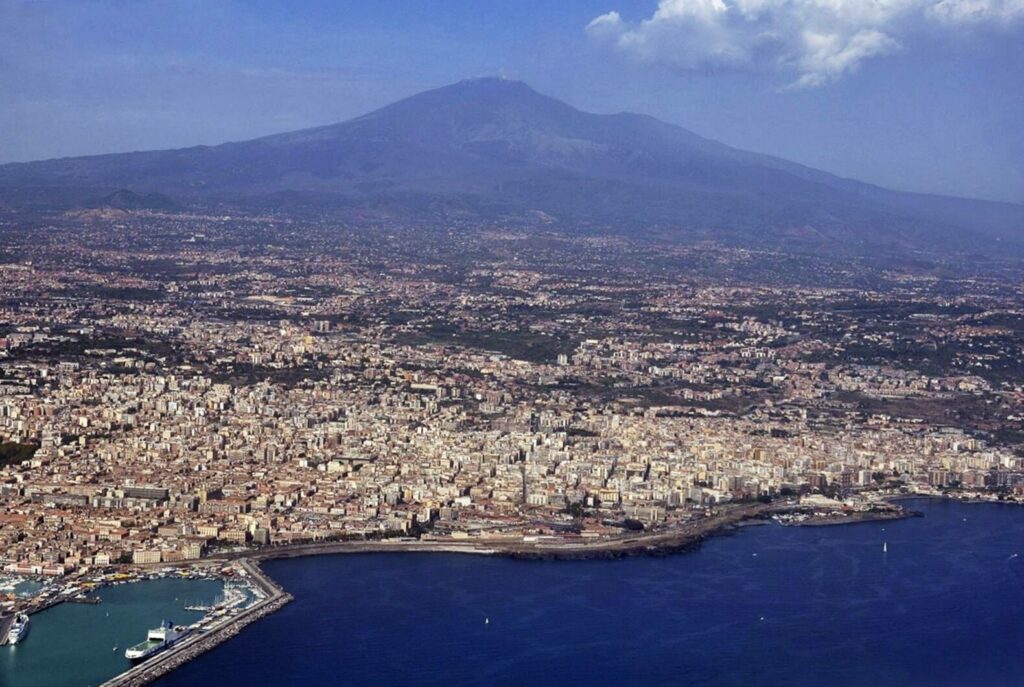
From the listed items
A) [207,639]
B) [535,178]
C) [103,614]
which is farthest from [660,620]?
[535,178]

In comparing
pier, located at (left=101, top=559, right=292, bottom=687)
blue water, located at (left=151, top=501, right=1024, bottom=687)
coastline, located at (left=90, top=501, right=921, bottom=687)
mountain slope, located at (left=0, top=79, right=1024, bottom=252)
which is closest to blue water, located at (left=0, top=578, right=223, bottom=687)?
pier, located at (left=101, top=559, right=292, bottom=687)

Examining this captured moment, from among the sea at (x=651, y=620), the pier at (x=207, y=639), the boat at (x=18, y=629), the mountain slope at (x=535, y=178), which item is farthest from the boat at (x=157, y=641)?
the mountain slope at (x=535, y=178)

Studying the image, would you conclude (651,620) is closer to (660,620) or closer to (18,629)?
(660,620)

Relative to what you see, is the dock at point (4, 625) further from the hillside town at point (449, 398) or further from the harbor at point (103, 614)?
the hillside town at point (449, 398)

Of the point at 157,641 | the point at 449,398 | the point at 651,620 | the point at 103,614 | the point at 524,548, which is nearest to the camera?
the point at 157,641

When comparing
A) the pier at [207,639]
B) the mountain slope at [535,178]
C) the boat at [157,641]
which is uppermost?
the mountain slope at [535,178]

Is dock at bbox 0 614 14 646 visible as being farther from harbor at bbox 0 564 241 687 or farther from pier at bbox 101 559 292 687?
pier at bbox 101 559 292 687
